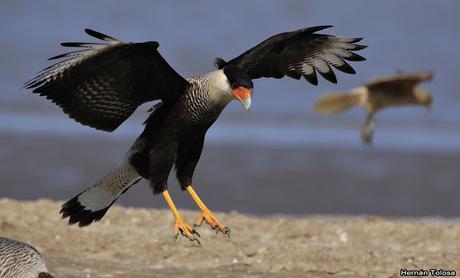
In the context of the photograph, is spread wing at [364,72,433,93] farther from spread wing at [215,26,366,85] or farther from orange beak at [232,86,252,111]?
orange beak at [232,86,252,111]

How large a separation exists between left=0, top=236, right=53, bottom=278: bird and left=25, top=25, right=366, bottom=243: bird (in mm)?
1024

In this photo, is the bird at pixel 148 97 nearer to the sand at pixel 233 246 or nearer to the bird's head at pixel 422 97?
the sand at pixel 233 246

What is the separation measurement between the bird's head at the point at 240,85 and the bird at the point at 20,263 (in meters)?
1.51

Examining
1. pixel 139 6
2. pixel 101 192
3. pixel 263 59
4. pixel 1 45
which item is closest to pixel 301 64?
pixel 263 59

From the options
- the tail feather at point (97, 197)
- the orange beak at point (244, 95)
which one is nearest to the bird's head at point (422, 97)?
the tail feather at point (97, 197)

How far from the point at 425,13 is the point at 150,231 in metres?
15.5

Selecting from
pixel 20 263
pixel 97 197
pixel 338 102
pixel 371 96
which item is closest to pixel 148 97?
pixel 97 197

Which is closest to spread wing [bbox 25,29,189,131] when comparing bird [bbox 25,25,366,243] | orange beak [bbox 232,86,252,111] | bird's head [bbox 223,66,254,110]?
bird [bbox 25,25,366,243]

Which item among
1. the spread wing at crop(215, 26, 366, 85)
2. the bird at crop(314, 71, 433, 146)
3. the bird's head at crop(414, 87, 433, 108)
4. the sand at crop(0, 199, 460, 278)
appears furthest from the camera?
the bird's head at crop(414, 87, 433, 108)

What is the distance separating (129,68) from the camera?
679 centimetres

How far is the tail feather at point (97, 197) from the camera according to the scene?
24.0 feet

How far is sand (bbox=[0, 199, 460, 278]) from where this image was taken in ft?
24.0

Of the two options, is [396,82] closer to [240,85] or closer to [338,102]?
[338,102]

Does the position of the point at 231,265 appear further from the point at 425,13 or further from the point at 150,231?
the point at 425,13
